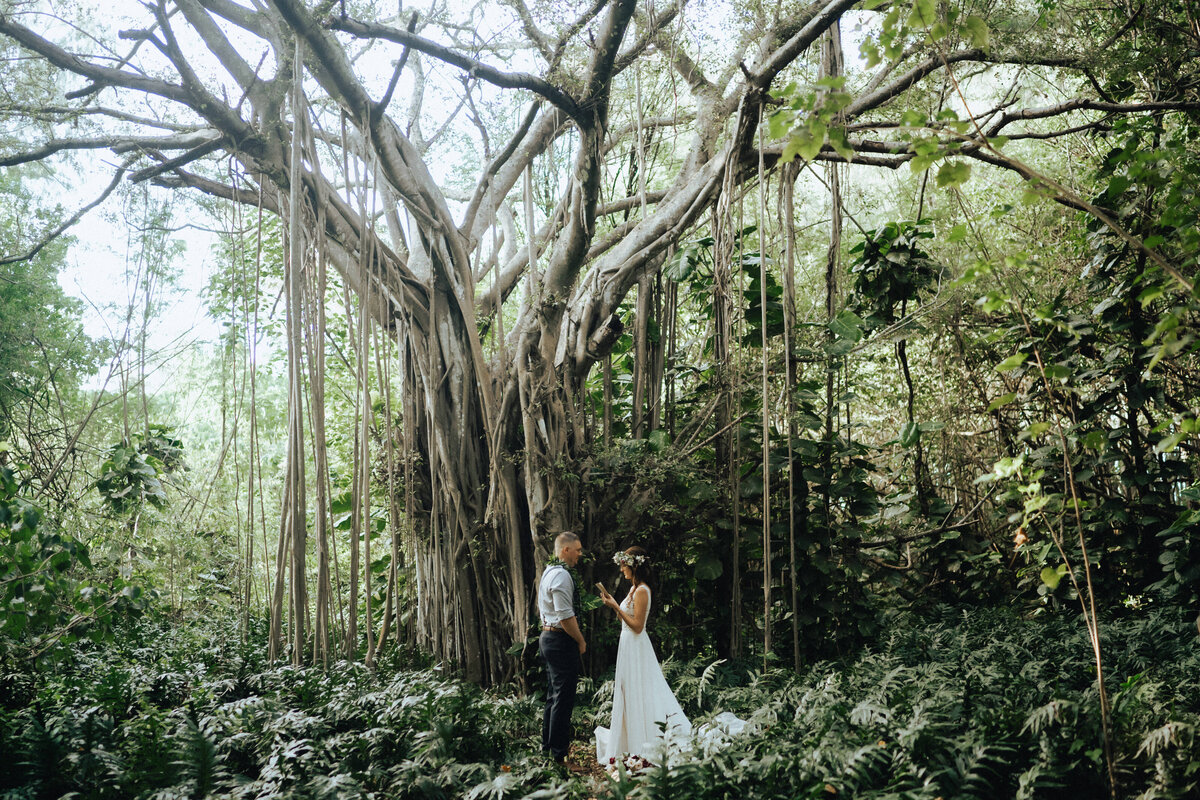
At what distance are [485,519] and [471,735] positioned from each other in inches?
58.9

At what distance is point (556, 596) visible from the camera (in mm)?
3459

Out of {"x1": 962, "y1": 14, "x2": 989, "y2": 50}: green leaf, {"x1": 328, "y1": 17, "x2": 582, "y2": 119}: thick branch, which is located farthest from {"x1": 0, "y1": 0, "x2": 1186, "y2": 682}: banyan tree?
{"x1": 962, "y1": 14, "x2": 989, "y2": 50}: green leaf

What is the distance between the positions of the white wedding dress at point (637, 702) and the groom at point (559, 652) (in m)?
0.20

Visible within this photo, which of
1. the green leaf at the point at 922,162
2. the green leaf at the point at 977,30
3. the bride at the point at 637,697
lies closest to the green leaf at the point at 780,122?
the green leaf at the point at 922,162

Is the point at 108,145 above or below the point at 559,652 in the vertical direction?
above

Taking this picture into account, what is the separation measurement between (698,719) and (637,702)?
27 centimetres

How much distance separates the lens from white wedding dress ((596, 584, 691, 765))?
3430mm

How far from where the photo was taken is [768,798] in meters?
2.18

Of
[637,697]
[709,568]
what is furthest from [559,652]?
[709,568]

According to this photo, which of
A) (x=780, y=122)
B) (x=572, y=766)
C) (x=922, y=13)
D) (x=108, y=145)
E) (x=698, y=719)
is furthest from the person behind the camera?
(x=108, y=145)

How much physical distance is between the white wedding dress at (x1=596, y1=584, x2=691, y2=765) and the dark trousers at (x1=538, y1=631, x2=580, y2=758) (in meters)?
0.20

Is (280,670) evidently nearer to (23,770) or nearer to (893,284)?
(23,770)

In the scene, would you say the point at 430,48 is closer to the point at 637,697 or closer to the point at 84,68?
the point at 84,68

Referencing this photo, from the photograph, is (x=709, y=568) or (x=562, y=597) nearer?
(x=562, y=597)
